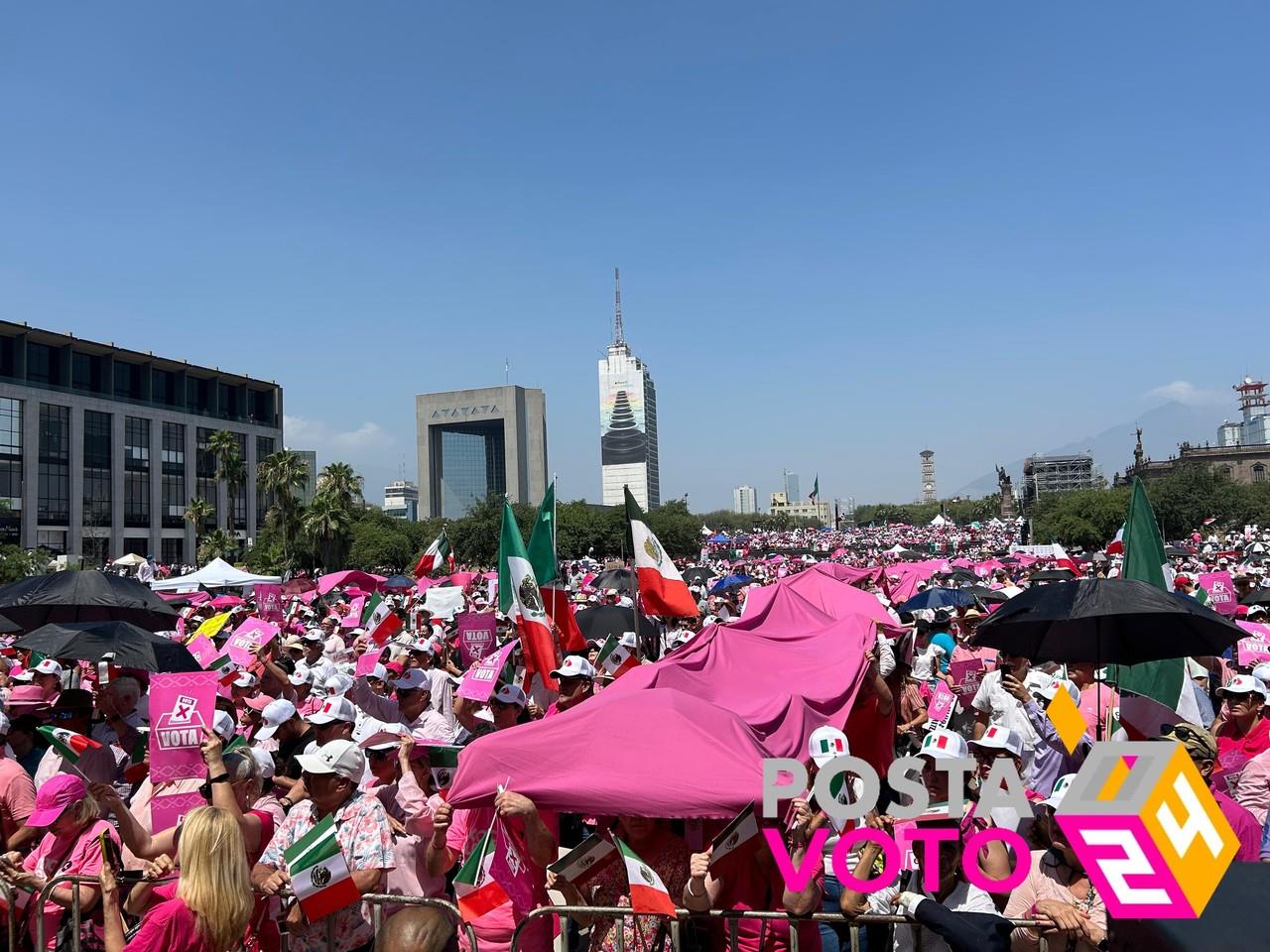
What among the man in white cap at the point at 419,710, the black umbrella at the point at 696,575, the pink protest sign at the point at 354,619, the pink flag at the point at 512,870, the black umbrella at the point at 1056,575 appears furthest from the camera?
the black umbrella at the point at 696,575

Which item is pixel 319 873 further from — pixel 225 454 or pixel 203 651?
pixel 225 454

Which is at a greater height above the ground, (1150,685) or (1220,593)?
(1220,593)

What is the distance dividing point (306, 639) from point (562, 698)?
5951 millimetres

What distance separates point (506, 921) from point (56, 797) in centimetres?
232

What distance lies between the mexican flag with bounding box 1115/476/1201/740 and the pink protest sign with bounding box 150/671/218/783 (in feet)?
20.5

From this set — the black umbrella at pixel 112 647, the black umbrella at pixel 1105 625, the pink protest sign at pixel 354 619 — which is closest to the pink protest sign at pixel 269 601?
the pink protest sign at pixel 354 619

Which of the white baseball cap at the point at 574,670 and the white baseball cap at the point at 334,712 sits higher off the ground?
the white baseball cap at the point at 334,712

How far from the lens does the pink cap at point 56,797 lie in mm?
4738

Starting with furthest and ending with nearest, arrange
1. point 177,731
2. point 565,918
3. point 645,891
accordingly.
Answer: point 177,731
point 565,918
point 645,891

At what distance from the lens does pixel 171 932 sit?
3551 millimetres

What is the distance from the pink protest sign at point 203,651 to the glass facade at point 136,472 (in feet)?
231

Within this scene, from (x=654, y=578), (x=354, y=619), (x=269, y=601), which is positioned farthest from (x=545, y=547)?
(x=269, y=601)

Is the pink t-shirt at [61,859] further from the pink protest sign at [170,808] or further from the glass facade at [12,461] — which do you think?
the glass facade at [12,461]

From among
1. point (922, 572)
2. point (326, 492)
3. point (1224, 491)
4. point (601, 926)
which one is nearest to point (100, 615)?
point (601, 926)
